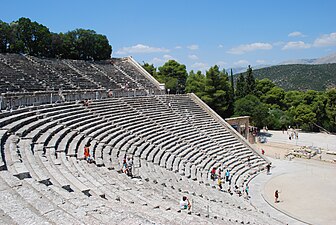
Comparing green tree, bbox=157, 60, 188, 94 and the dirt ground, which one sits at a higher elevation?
green tree, bbox=157, 60, 188, 94

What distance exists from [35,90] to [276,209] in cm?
1707

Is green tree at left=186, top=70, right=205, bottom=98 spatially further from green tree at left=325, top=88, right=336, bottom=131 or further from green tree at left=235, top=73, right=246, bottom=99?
green tree at left=325, top=88, right=336, bottom=131

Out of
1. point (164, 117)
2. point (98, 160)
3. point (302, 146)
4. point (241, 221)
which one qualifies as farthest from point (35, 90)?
point (302, 146)

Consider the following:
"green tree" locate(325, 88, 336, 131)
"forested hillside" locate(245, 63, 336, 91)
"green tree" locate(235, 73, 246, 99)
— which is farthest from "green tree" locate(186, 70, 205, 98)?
"forested hillside" locate(245, 63, 336, 91)

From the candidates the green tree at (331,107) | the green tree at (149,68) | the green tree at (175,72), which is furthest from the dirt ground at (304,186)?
the green tree at (149,68)

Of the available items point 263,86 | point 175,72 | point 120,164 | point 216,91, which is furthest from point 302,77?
point 120,164

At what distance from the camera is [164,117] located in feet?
80.2

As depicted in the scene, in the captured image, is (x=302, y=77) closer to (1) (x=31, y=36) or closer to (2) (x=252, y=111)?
(2) (x=252, y=111)

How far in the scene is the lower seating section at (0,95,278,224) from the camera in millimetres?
5758

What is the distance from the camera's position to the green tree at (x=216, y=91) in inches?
1452

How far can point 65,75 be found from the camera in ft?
92.9

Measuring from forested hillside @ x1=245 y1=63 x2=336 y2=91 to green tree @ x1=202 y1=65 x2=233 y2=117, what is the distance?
7521 cm

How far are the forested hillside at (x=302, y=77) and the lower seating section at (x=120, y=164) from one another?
90.3m

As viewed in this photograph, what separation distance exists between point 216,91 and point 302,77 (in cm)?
10018
